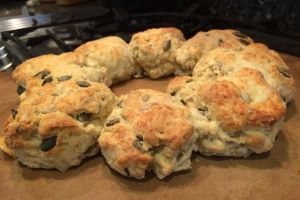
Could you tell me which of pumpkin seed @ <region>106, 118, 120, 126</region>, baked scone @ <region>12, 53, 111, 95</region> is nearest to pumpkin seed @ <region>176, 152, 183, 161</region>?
pumpkin seed @ <region>106, 118, 120, 126</region>

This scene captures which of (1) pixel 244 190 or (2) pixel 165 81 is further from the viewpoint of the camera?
(2) pixel 165 81

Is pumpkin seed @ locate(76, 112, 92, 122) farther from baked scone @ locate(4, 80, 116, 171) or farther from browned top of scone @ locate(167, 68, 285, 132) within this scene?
browned top of scone @ locate(167, 68, 285, 132)

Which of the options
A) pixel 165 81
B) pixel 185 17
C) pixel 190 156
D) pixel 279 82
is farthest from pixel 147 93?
pixel 185 17

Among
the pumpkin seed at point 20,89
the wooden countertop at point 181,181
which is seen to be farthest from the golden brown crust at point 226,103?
the pumpkin seed at point 20,89

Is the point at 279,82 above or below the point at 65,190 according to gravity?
above

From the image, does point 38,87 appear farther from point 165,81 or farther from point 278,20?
point 278,20

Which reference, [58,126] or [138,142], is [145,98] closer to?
[138,142]
